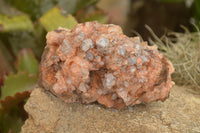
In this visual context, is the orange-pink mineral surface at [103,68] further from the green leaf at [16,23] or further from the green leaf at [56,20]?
the green leaf at [16,23]

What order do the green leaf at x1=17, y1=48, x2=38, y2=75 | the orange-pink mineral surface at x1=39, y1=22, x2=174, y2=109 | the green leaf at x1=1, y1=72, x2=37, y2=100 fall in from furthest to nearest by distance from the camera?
the green leaf at x1=17, y1=48, x2=38, y2=75 < the green leaf at x1=1, y1=72, x2=37, y2=100 < the orange-pink mineral surface at x1=39, y1=22, x2=174, y2=109

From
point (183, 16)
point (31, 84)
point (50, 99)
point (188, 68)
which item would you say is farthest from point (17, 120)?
point (183, 16)

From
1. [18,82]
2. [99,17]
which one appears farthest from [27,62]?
[99,17]

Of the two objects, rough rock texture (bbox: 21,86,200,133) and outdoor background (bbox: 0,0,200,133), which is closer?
rough rock texture (bbox: 21,86,200,133)

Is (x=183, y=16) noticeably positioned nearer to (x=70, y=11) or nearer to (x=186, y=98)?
(x=70, y=11)

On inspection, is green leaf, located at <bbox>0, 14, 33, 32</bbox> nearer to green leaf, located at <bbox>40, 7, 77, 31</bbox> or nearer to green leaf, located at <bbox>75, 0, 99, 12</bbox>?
green leaf, located at <bbox>40, 7, 77, 31</bbox>

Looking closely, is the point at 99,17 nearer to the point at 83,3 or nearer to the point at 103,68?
the point at 83,3

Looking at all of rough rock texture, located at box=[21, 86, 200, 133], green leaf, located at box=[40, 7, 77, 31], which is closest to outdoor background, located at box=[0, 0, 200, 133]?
green leaf, located at box=[40, 7, 77, 31]
